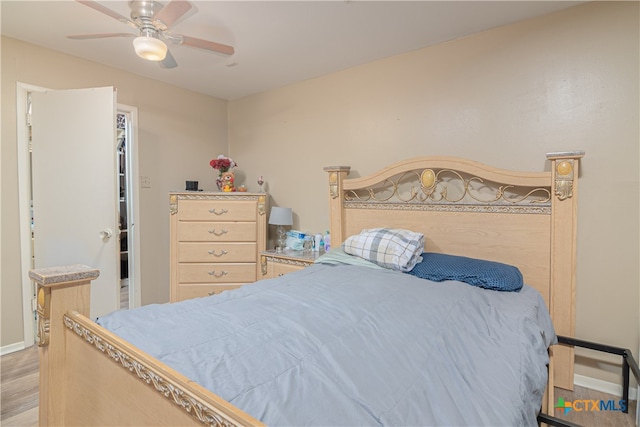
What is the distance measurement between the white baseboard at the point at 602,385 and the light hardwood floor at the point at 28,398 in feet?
0.11

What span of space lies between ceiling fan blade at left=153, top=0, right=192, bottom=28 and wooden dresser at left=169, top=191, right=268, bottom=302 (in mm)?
1704

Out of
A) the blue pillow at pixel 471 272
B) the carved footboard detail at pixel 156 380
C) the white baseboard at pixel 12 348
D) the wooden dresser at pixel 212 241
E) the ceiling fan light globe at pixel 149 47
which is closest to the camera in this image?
the carved footboard detail at pixel 156 380

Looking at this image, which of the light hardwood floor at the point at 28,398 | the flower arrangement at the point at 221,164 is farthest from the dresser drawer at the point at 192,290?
the flower arrangement at the point at 221,164

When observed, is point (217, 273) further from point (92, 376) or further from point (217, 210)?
point (92, 376)

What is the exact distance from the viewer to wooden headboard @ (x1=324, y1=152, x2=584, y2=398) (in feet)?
6.61

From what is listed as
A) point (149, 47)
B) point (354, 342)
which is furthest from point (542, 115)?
point (149, 47)

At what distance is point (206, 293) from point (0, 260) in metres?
1.56

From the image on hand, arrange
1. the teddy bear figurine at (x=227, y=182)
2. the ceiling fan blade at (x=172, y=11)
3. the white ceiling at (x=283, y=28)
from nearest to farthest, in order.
A: the ceiling fan blade at (x=172, y=11)
the white ceiling at (x=283, y=28)
the teddy bear figurine at (x=227, y=182)

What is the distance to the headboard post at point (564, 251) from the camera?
6.47 ft

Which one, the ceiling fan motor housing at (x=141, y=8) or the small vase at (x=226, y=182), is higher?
the ceiling fan motor housing at (x=141, y=8)

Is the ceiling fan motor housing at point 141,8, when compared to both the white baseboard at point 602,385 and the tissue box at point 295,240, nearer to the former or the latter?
the tissue box at point 295,240

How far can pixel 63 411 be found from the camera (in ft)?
4.31

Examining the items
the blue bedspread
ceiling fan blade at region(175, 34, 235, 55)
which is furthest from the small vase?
the blue bedspread

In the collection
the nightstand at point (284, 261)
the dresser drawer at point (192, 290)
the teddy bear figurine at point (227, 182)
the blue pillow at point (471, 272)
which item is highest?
the teddy bear figurine at point (227, 182)
